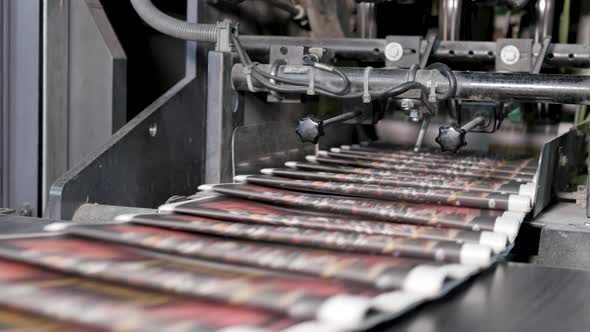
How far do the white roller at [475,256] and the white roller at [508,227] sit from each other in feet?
0.48

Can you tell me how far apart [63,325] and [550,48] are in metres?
1.41

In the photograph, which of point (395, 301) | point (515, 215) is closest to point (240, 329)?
point (395, 301)

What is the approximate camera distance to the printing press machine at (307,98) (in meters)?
1.45

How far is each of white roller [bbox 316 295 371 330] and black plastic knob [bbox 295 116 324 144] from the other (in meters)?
0.83

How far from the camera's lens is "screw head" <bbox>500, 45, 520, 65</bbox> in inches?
68.8

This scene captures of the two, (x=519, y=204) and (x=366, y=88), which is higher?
(x=366, y=88)

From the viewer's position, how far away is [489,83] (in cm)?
153

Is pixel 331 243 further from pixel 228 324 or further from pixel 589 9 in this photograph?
pixel 589 9

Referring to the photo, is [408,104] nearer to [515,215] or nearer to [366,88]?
[366,88]

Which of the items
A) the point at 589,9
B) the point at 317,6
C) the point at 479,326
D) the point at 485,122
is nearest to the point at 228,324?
the point at 479,326

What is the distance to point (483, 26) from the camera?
8.11 ft

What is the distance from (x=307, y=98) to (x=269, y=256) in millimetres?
1032

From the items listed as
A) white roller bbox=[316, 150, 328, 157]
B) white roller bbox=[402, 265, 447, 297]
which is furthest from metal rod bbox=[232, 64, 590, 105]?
white roller bbox=[402, 265, 447, 297]

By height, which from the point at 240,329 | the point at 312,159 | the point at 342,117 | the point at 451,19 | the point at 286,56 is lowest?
the point at 240,329
